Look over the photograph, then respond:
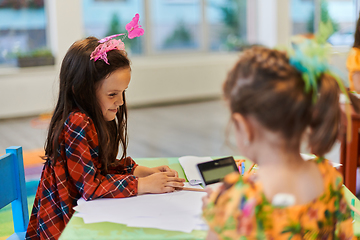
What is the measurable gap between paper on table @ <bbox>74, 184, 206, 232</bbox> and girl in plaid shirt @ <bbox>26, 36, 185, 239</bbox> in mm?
31

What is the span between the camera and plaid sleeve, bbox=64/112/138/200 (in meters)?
0.94

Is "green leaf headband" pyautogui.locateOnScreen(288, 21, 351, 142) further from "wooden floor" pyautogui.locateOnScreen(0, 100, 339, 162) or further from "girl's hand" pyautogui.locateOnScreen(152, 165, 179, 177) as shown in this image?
"wooden floor" pyautogui.locateOnScreen(0, 100, 339, 162)

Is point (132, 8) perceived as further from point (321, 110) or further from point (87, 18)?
point (321, 110)

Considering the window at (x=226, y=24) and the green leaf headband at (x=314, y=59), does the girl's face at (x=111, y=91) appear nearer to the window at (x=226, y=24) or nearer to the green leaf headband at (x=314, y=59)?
the green leaf headband at (x=314, y=59)

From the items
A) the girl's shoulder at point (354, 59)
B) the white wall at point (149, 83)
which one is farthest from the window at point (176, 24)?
the girl's shoulder at point (354, 59)

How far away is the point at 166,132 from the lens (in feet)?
12.6

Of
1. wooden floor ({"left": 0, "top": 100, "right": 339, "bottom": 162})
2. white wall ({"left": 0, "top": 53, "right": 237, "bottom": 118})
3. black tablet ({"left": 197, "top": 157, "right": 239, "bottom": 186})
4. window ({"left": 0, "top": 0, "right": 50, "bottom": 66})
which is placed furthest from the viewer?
window ({"left": 0, "top": 0, "right": 50, "bottom": 66})

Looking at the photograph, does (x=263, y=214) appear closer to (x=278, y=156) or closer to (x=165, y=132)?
(x=278, y=156)

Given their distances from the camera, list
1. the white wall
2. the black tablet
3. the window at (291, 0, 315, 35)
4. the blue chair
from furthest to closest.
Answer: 1. the window at (291, 0, 315, 35)
2. the white wall
3. the blue chair
4. the black tablet

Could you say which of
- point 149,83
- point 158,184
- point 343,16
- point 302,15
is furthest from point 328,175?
point 343,16

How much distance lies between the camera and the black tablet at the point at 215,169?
907 millimetres

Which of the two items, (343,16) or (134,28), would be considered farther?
(343,16)

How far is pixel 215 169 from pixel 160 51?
4.82 metres

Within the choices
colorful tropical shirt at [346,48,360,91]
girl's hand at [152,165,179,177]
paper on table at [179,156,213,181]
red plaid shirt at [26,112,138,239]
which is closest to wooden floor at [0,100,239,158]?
colorful tropical shirt at [346,48,360,91]
